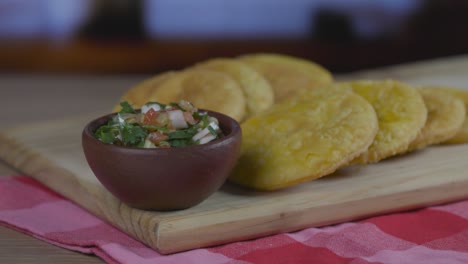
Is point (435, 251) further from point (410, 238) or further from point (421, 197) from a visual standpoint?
point (421, 197)

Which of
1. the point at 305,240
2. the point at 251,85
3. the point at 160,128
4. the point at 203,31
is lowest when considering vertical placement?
the point at 203,31

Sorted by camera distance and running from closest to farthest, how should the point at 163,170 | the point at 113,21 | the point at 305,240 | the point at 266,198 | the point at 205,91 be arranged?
the point at 163,170, the point at 305,240, the point at 266,198, the point at 205,91, the point at 113,21

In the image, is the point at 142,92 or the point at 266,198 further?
the point at 142,92

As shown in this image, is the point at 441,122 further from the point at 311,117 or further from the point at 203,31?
the point at 203,31

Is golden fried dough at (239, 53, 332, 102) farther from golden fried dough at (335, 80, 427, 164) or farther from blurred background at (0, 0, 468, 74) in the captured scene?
blurred background at (0, 0, 468, 74)

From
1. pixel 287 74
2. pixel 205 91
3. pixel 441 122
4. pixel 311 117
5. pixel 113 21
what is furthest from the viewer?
pixel 113 21

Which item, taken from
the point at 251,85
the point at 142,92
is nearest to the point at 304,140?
the point at 251,85

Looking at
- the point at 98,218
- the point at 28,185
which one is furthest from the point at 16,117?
the point at 98,218

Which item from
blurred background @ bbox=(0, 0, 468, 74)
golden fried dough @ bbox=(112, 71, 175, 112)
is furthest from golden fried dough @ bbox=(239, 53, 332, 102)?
blurred background @ bbox=(0, 0, 468, 74)
